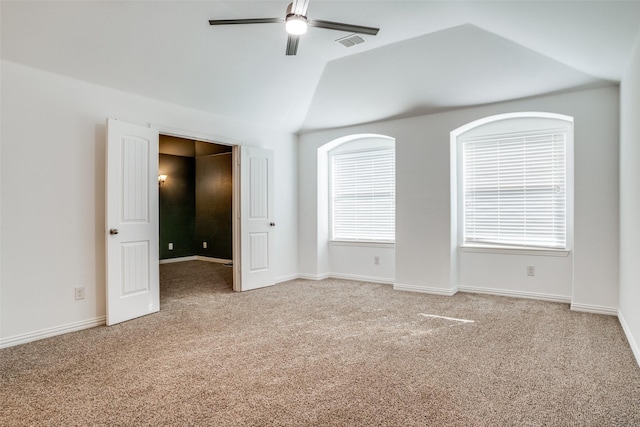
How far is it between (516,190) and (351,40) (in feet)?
9.03

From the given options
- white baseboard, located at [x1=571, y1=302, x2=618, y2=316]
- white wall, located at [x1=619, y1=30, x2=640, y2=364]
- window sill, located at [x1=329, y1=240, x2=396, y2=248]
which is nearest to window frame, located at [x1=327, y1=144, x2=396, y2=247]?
window sill, located at [x1=329, y1=240, x2=396, y2=248]

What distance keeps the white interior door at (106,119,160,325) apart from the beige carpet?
0.24 m

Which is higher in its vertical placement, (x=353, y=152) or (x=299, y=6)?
Answer: (x=299, y=6)

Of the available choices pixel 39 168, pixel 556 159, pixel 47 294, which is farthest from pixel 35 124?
pixel 556 159

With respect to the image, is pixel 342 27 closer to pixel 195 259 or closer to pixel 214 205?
pixel 214 205

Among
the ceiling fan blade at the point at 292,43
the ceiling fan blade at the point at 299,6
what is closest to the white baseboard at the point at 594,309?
the ceiling fan blade at the point at 292,43

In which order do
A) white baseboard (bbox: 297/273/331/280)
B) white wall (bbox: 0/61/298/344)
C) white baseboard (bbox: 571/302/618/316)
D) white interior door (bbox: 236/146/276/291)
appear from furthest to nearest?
white baseboard (bbox: 297/273/331/280)
white interior door (bbox: 236/146/276/291)
white baseboard (bbox: 571/302/618/316)
white wall (bbox: 0/61/298/344)

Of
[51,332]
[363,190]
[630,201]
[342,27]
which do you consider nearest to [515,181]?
[630,201]

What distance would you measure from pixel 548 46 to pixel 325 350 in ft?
11.0

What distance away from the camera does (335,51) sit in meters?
4.26

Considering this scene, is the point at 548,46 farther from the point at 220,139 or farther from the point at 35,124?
the point at 35,124

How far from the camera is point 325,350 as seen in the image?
2904 mm

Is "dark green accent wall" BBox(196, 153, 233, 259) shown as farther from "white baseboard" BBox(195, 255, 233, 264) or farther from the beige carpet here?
the beige carpet

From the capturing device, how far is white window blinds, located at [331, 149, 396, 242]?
18.6 ft
